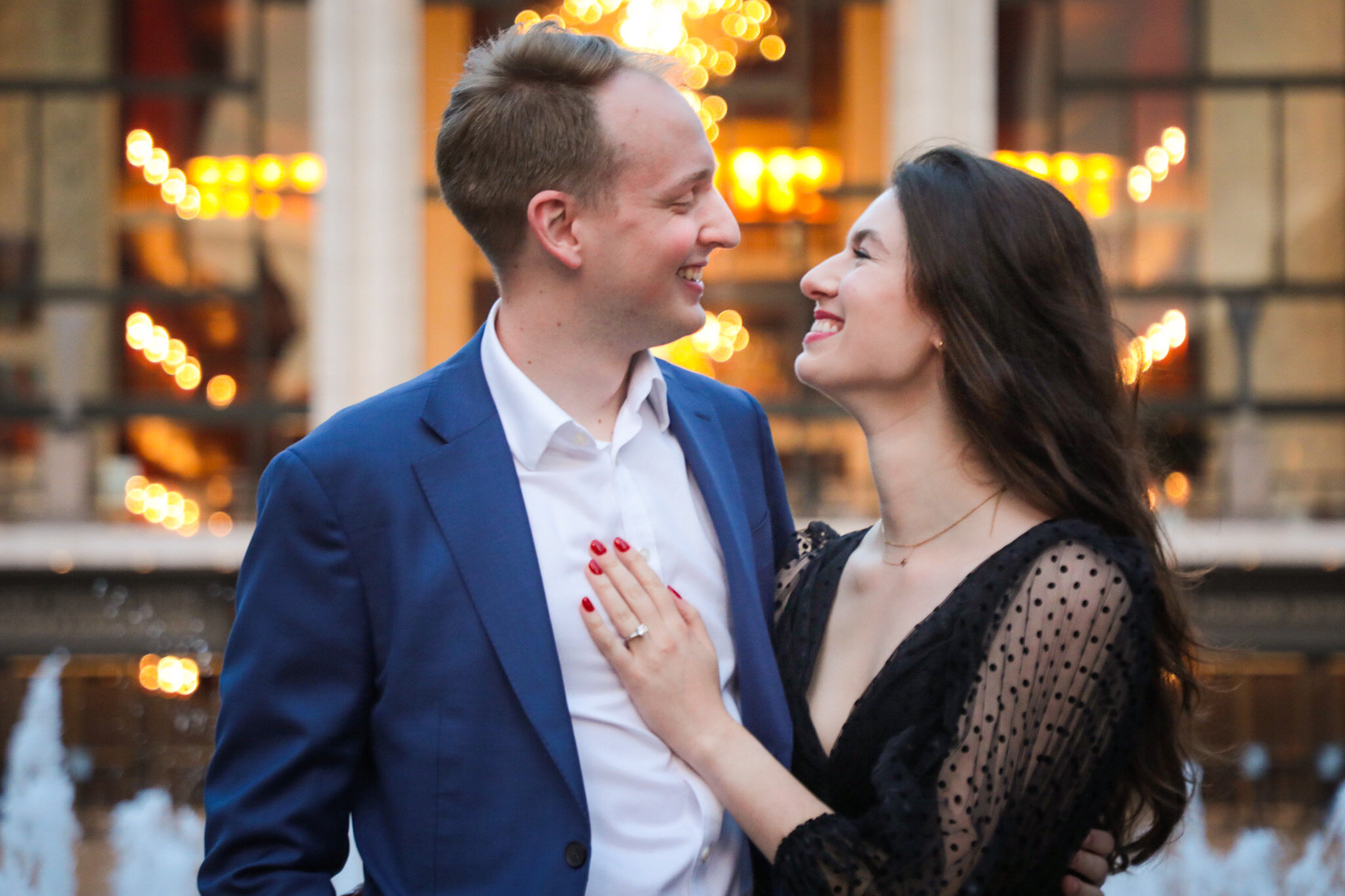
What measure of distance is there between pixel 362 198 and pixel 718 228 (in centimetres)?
1385

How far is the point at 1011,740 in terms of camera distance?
2.42 m

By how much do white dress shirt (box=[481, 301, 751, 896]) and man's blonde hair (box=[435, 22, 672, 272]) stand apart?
0.98 feet

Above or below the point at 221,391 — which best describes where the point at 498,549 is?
above

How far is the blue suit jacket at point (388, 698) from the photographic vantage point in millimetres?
2240

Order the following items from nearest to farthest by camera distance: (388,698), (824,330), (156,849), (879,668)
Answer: (388,698) → (879,668) → (824,330) → (156,849)

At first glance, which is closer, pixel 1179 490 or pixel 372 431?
pixel 372 431

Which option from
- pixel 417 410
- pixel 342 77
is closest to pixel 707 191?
pixel 417 410

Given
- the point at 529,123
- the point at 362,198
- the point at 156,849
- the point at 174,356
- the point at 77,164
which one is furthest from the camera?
the point at 77,164

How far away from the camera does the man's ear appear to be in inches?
104

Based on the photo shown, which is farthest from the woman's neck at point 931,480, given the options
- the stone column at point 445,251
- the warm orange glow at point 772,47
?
the warm orange glow at point 772,47

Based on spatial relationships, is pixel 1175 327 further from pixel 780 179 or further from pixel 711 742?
pixel 711 742

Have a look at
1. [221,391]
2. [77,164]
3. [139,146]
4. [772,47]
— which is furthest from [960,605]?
[77,164]

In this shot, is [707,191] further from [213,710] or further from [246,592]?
[213,710]

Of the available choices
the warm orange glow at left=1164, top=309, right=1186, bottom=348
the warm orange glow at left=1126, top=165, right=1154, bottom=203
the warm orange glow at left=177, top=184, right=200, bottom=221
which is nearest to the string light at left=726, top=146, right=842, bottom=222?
the warm orange glow at left=1126, top=165, right=1154, bottom=203
